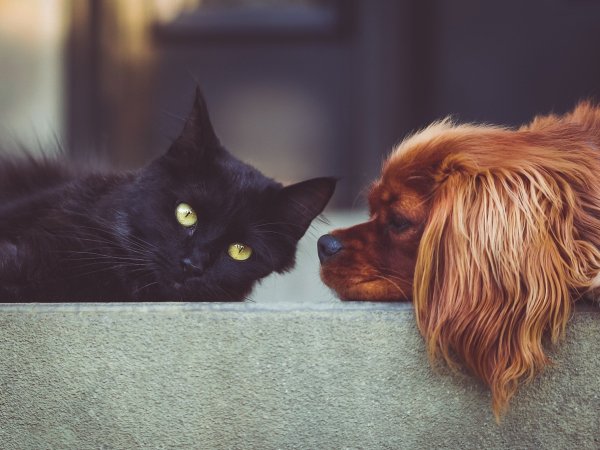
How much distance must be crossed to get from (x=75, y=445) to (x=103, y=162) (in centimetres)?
170

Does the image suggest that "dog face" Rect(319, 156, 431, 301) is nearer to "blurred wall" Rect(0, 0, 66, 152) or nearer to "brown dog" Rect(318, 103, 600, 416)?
"brown dog" Rect(318, 103, 600, 416)

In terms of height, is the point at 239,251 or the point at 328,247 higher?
the point at 328,247

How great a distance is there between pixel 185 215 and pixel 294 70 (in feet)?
11.3

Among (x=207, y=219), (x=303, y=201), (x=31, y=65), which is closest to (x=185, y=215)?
(x=207, y=219)

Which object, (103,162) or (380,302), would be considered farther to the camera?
(103,162)

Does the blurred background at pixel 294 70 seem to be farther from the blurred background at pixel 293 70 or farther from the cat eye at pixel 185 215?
the cat eye at pixel 185 215

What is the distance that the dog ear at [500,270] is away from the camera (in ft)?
5.73

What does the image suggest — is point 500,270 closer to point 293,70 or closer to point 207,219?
point 207,219

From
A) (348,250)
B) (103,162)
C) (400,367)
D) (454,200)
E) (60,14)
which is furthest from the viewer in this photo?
(60,14)

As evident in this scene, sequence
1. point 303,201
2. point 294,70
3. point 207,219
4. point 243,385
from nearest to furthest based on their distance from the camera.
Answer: point 243,385
point 207,219
point 303,201
point 294,70

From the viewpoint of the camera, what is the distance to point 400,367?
178cm

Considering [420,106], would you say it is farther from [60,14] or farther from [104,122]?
[60,14]

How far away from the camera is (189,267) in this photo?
222 cm

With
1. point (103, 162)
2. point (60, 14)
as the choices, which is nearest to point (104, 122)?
point (60, 14)
